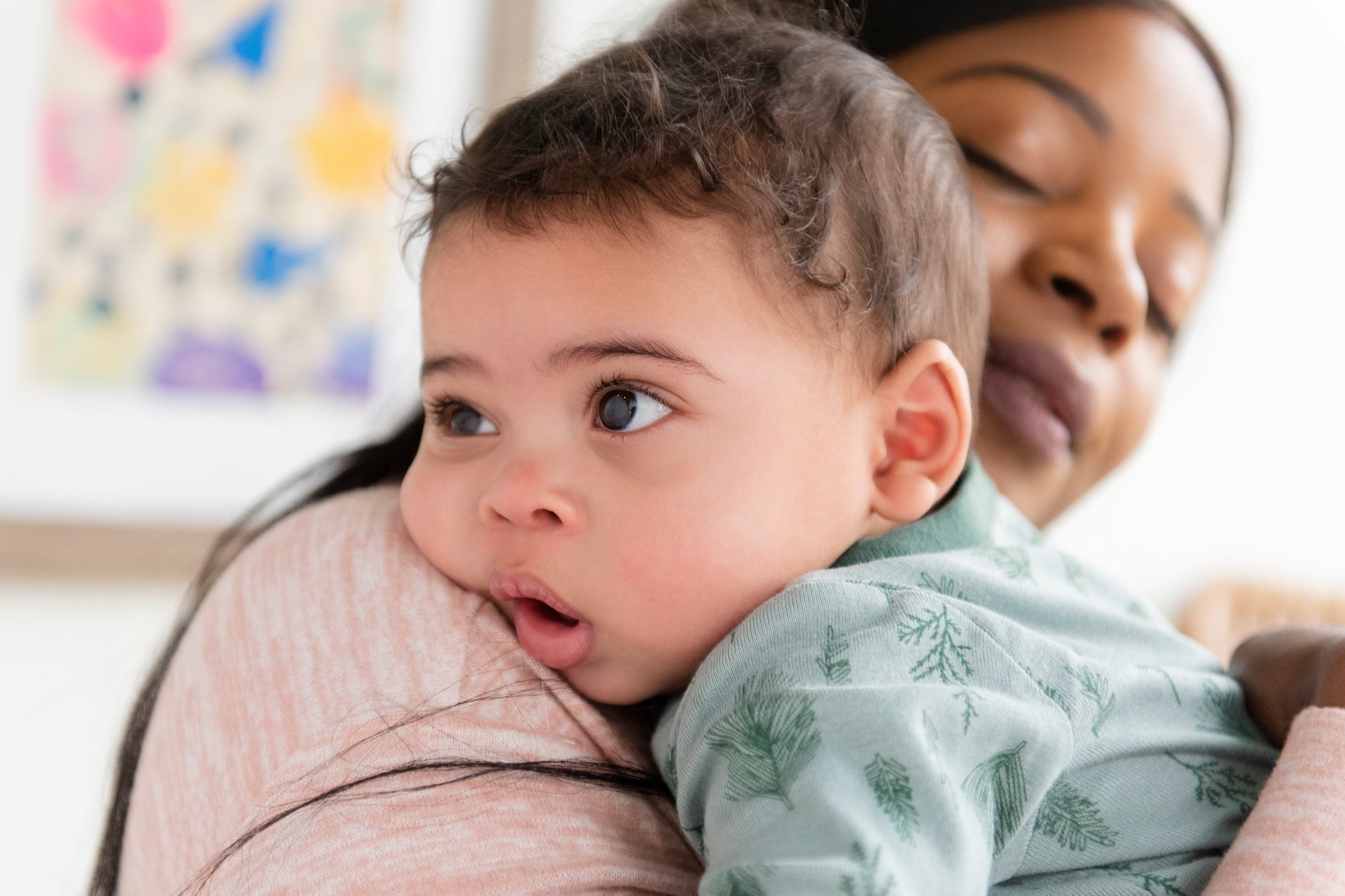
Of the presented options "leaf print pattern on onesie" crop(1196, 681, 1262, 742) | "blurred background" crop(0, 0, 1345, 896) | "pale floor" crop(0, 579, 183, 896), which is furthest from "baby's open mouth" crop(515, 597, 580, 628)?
"pale floor" crop(0, 579, 183, 896)

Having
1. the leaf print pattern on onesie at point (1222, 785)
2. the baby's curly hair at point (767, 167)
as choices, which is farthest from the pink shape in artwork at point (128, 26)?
the leaf print pattern on onesie at point (1222, 785)

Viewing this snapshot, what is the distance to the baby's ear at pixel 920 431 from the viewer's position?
889mm

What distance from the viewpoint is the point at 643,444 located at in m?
0.80

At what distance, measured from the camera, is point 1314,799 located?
76 cm

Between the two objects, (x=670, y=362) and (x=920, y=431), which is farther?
(x=920, y=431)

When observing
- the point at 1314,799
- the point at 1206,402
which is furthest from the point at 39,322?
the point at 1206,402

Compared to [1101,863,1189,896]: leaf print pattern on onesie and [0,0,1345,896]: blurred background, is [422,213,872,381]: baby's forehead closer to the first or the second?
[1101,863,1189,896]: leaf print pattern on onesie

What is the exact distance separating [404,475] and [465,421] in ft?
0.81

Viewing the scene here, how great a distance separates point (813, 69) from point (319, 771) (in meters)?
0.58

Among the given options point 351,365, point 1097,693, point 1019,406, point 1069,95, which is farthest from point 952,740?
point 351,365

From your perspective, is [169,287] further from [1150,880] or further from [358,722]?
[1150,880]

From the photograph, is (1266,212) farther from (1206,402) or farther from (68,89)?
(68,89)

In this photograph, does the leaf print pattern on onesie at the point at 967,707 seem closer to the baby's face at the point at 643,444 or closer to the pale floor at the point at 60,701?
the baby's face at the point at 643,444

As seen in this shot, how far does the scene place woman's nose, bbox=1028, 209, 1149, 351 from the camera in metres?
1.20
